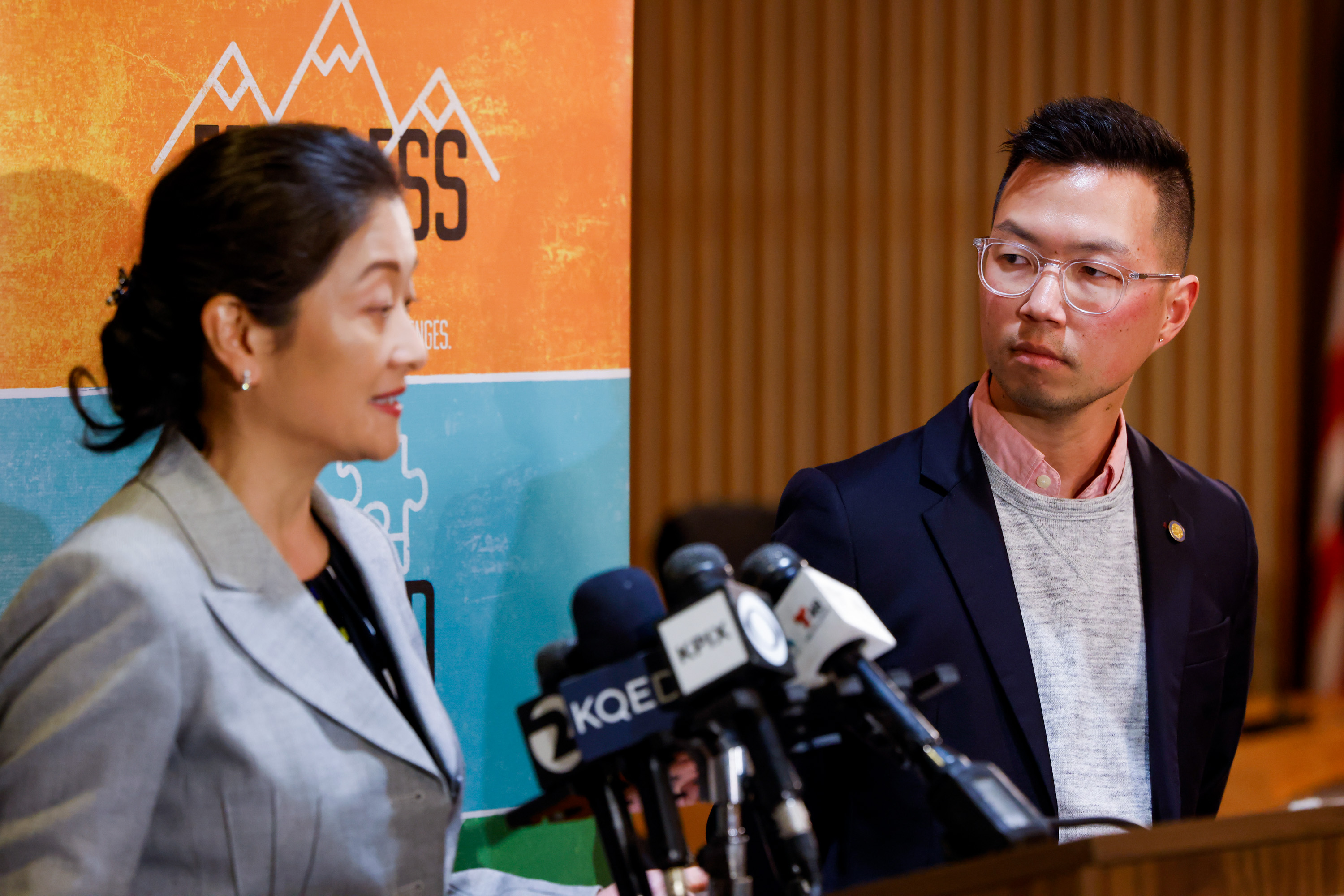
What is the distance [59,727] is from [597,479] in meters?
0.92

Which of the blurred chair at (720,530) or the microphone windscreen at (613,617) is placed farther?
the blurred chair at (720,530)

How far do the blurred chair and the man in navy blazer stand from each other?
1243mm

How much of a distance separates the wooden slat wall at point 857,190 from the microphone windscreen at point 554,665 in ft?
8.49

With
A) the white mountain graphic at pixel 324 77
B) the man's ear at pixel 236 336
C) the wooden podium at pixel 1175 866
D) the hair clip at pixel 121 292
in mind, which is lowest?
the wooden podium at pixel 1175 866

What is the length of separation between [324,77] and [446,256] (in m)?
0.29

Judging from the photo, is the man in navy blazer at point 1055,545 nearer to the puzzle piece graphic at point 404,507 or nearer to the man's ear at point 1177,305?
the man's ear at point 1177,305

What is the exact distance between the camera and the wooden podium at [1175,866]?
0.87m

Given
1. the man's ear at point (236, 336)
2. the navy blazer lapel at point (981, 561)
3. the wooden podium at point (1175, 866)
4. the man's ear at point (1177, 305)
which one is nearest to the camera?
the wooden podium at point (1175, 866)

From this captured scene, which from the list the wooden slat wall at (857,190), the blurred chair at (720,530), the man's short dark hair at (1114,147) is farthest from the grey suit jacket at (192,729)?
the wooden slat wall at (857,190)

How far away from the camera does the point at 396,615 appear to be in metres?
1.40

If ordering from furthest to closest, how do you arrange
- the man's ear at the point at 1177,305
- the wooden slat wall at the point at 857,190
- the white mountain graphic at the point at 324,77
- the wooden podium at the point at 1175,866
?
the wooden slat wall at the point at 857,190
the man's ear at the point at 1177,305
the white mountain graphic at the point at 324,77
the wooden podium at the point at 1175,866

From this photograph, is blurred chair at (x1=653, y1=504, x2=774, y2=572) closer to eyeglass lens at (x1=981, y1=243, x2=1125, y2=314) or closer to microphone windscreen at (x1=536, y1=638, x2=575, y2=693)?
eyeglass lens at (x1=981, y1=243, x2=1125, y2=314)

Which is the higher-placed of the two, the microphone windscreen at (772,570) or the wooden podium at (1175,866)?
the microphone windscreen at (772,570)

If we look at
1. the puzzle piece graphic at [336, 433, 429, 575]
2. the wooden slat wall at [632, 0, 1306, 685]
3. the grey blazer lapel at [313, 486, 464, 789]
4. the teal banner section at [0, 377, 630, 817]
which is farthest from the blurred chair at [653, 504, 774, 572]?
the grey blazer lapel at [313, 486, 464, 789]
